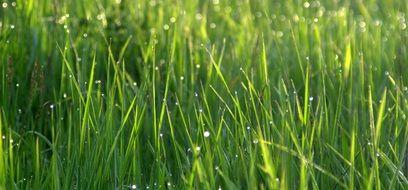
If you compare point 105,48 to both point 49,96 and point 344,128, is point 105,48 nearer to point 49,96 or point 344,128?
point 49,96

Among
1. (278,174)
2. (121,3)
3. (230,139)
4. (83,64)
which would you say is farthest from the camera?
(121,3)

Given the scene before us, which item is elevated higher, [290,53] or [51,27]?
[51,27]

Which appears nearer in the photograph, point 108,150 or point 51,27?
point 108,150

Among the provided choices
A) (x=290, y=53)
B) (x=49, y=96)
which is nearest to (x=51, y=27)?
(x=49, y=96)

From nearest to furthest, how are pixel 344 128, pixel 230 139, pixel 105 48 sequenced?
pixel 230 139, pixel 344 128, pixel 105 48

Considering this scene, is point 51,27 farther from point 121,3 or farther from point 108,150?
point 108,150

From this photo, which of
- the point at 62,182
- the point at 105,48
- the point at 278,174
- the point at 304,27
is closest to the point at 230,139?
the point at 278,174
